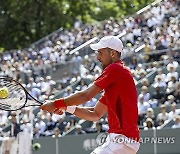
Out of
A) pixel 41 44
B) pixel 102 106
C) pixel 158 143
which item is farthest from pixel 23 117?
pixel 102 106

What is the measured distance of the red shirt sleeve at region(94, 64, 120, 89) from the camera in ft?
20.7

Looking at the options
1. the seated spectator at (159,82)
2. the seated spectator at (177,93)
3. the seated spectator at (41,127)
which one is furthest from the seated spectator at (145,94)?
the seated spectator at (41,127)

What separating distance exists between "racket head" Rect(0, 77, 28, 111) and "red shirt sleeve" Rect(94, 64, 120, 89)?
3.45ft

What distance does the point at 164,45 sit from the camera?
2067 cm

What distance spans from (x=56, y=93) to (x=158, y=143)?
Answer: 6331 millimetres

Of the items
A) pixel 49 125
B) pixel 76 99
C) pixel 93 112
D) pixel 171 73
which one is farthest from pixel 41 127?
pixel 76 99

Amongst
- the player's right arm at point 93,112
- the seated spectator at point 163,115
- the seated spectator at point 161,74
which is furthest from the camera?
the seated spectator at point 161,74

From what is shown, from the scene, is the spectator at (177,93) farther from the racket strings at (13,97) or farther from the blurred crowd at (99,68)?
the racket strings at (13,97)

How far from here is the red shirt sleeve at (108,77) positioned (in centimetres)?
631

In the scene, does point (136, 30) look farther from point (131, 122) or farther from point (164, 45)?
point (131, 122)

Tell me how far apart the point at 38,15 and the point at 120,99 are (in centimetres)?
3173

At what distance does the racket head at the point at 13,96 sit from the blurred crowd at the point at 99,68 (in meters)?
8.48

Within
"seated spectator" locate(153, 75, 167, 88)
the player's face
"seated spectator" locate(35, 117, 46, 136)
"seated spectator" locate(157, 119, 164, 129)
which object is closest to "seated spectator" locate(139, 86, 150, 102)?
"seated spectator" locate(153, 75, 167, 88)

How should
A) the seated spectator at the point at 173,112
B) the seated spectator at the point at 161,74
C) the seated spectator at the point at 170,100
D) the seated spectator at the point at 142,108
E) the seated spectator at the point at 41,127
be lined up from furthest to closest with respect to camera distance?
the seated spectator at the point at 41,127
the seated spectator at the point at 161,74
the seated spectator at the point at 170,100
the seated spectator at the point at 142,108
the seated spectator at the point at 173,112
